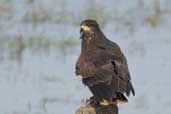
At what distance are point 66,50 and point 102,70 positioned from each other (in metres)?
5.82

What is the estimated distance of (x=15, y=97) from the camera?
11.5 metres

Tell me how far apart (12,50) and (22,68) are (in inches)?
38.7

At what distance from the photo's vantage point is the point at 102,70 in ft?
25.3

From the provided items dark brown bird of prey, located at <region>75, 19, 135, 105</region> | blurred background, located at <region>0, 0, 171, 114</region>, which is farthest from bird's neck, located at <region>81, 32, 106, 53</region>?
blurred background, located at <region>0, 0, 171, 114</region>

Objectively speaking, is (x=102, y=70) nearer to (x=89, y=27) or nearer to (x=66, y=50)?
(x=89, y=27)

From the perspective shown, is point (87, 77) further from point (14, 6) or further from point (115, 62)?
point (14, 6)

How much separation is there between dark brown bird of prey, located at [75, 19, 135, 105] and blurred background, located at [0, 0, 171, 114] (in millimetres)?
2437

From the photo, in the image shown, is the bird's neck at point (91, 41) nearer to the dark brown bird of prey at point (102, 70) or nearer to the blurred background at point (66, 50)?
the dark brown bird of prey at point (102, 70)

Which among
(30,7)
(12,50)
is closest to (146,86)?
(12,50)

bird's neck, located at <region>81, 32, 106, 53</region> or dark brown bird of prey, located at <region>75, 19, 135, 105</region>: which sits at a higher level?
bird's neck, located at <region>81, 32, 106, 53</region>

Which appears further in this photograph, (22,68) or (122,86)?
(22,68)

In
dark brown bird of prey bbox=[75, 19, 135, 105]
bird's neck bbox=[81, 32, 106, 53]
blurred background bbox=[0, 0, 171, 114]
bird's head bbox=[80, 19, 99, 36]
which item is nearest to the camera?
dark brown bird of prey bbox=[75, 19, 135, 105]

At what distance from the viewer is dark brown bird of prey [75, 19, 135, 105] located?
7.50 metres

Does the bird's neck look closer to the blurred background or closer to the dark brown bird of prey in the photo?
the dark brown bird of prey
